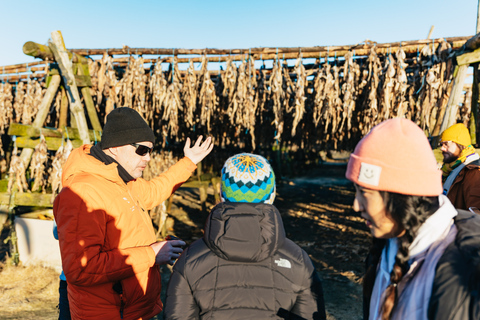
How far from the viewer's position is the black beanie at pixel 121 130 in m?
2.35

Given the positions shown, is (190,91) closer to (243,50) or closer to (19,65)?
(243,50)

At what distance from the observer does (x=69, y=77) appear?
17.9 ft

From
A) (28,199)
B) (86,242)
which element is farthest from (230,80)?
(86,242)

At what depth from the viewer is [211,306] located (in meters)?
1.72

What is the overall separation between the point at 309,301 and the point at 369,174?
0.95m

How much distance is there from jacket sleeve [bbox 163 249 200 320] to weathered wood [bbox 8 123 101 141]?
187 inches

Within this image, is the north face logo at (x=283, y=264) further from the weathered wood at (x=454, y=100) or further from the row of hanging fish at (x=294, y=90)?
the row of hanging fish at (x=294, y=90)

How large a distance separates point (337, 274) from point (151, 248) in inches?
192

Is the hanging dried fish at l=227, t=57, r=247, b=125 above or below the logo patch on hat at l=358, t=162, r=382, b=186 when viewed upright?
above

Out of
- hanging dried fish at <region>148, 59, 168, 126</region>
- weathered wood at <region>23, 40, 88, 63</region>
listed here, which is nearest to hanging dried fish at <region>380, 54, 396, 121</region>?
hanging dried fish at <region>148, 59, 168, 126</region>

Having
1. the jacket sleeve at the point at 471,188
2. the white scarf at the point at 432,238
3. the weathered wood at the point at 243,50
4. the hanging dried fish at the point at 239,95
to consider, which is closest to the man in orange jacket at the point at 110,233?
the white scarf at the point at 432,238

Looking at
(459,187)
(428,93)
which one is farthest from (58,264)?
(428,93)

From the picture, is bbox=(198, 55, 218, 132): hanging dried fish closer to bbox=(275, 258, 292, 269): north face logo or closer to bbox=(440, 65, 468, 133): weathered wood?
bbox=(440, 65, 468, 133): weathered wood

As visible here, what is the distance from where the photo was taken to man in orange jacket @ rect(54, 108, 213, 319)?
198cm
